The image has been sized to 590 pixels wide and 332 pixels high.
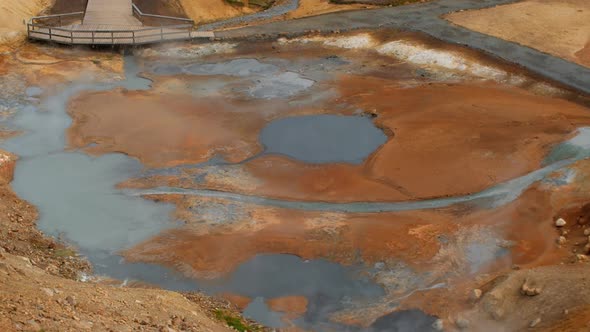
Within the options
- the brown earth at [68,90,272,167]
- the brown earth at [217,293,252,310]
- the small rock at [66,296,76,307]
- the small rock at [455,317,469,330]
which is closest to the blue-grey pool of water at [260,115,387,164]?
the brown earth at [68,90,272,167]

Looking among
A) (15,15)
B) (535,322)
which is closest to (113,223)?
(535,322)

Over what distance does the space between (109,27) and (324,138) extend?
17265 millimetres

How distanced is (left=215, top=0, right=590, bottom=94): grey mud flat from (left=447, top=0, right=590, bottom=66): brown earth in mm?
858

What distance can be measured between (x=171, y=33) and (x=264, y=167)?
1531 cm

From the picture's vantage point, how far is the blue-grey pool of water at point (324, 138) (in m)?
25.5

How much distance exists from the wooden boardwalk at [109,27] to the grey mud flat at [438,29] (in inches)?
112

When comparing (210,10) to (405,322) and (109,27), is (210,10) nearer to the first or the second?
(109,27)

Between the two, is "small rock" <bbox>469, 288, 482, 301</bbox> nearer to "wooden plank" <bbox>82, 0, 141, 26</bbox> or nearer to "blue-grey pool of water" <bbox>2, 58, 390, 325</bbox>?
"blue-grey pool of water" <bbox>2, 58, 390, 325</bbox>

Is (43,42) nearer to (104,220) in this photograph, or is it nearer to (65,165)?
(65,165)

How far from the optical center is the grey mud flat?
105 ft

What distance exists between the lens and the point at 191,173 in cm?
2422

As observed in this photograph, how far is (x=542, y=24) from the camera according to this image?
37.8m

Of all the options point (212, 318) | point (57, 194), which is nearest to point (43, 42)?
point (57, 194)

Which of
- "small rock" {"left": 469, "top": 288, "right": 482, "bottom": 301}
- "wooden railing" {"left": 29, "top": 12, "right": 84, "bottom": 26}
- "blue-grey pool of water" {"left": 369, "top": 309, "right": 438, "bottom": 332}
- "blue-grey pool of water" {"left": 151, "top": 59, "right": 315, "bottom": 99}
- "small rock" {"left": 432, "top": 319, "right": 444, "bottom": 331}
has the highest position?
"wooden railing" {"left": 29, "top": 12, "right": 84, "bottom": 26}
